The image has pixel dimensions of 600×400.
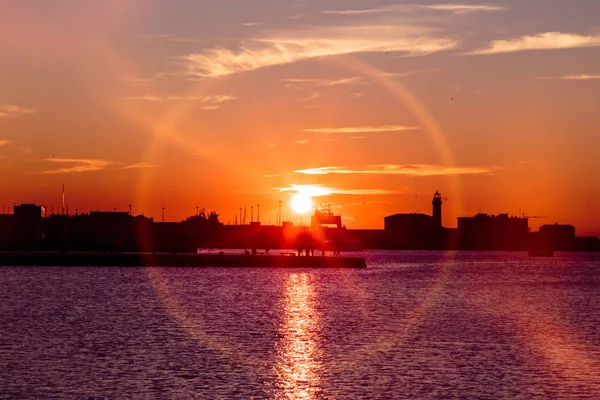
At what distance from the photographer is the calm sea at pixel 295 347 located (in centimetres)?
4188

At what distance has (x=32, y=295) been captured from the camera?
10938 cm

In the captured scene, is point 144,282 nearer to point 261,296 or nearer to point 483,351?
point 261,296

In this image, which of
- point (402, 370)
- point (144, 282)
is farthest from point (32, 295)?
point (402, 370)

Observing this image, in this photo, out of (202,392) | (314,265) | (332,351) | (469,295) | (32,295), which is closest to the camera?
(202,392)

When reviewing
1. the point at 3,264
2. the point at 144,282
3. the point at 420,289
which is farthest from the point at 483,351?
the point at 3,264

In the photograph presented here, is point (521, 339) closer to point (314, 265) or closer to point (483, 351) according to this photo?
point (483, 351)

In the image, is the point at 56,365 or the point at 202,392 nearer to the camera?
the point at 202,392

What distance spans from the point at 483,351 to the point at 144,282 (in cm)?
9984

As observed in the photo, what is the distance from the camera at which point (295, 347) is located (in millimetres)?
57656

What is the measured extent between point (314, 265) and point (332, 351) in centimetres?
14112

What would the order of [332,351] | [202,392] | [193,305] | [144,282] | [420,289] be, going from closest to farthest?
[202,392] < [332,351] < [193,305] < [420,289] < [144,282]

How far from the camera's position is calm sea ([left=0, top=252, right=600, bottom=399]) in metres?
41.9

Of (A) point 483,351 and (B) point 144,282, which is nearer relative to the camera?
(A) point 483,351

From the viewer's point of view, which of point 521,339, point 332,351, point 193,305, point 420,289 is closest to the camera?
point 332,351
